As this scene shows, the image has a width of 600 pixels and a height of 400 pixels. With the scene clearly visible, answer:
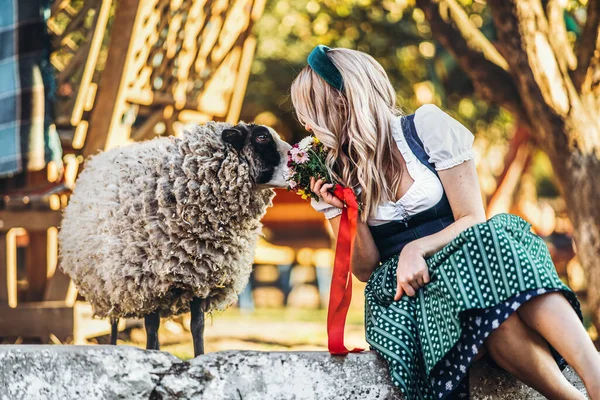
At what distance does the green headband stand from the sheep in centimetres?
61

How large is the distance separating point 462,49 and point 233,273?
352 cm

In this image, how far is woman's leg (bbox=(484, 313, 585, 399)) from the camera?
8.41 feet

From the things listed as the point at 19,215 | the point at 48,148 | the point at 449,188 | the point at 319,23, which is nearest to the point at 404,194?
the point at 449,188

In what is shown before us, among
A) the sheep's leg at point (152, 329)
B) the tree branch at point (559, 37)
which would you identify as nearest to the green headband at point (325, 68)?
the sheep's leg at point (152, 329)

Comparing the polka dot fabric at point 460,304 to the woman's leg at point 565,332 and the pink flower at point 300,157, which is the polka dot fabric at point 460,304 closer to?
the woman's leg at point 565,332

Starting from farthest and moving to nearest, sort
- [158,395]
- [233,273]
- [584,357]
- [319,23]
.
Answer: [319,23] → [233,273] → [158,395] → [584,357]

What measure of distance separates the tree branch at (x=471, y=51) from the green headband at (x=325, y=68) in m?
3.49

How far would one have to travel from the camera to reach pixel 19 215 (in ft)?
19.5

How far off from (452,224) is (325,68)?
0.79 metres

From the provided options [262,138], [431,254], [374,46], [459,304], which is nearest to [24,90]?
[262,138]

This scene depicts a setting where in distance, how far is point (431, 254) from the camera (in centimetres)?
281

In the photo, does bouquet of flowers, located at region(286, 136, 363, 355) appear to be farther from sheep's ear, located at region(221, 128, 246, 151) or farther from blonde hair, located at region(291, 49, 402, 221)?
sheep's ear, located at region(221, 128, 246, 151)

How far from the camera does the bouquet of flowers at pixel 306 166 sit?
117 inches

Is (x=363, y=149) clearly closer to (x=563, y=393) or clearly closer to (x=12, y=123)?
(x=563, y=393)
